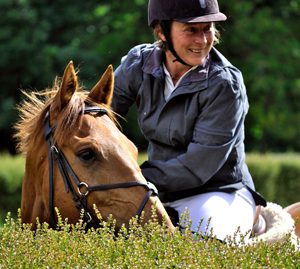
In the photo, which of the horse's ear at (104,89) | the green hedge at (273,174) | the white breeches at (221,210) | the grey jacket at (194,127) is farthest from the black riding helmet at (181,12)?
the green hedge at (273,174)

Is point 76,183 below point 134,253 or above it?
above

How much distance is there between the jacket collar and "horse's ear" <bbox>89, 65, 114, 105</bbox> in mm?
381

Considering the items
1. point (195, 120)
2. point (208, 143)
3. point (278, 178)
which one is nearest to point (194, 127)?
point (195, 120)

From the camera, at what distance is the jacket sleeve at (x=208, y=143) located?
10.8 ft

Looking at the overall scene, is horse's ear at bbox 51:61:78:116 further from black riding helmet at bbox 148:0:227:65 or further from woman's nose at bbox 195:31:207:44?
woman's nose at bbox 195:31:207:44

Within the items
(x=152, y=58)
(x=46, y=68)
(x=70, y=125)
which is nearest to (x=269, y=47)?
(x=46, y=68)

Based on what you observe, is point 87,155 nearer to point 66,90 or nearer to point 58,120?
point 58,120

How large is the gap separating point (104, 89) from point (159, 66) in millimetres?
537

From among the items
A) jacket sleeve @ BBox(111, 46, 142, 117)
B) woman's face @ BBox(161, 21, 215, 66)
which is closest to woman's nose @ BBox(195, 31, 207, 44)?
woman's face @ BBox(161, 21, 215, 66)

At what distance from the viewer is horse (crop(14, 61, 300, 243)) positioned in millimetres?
2881

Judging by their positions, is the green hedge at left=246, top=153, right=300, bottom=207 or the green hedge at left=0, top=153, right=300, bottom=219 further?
the green hedge at left=246, top=153, right=300, bottom=207

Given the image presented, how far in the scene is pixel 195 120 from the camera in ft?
11.4

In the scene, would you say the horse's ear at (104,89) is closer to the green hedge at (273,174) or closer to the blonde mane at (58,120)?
the blonde mane at (58,120)

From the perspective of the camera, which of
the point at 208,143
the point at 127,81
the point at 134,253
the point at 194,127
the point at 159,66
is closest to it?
the point at 134,253
